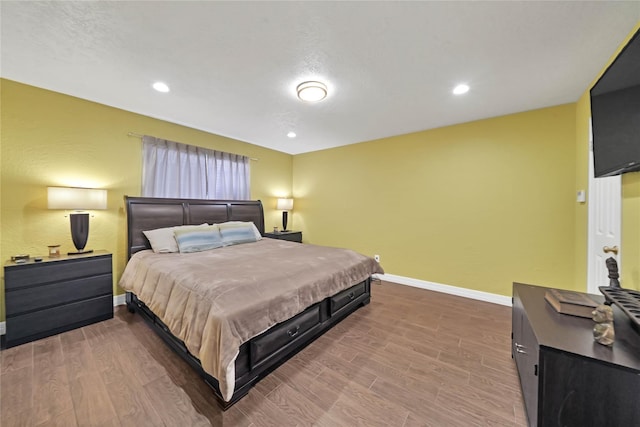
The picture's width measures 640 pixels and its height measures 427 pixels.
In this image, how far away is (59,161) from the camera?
8.59 feet

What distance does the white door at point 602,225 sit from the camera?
5.96ft

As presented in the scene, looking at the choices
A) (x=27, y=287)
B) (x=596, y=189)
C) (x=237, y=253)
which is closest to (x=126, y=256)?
(x=27, y=287)

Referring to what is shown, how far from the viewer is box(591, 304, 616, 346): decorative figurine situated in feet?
3.27

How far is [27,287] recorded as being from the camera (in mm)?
2180

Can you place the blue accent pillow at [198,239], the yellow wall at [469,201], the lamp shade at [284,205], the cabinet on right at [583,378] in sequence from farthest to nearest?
the lamp shade at [284,205] < the blue accent pillow at [198,239] < the yellow wall at [469,201] < the cabinet on right at [583,378]

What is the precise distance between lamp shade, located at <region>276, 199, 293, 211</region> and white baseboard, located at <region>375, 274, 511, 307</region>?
2426 millimetres

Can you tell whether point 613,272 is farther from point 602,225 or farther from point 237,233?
point 237,233

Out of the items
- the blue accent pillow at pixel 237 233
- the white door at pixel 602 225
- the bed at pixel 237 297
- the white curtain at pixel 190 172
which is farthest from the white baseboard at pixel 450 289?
the white curtain at pixel 190 172

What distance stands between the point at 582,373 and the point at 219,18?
9.02 ft

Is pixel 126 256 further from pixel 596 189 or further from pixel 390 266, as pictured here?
pixel 596 189

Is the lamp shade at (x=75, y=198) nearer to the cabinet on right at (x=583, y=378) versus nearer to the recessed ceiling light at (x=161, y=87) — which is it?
the recessed ceiling light at (x=161, y=87)

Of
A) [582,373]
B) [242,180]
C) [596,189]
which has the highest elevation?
[242,180]

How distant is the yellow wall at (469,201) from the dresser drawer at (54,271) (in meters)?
3.65

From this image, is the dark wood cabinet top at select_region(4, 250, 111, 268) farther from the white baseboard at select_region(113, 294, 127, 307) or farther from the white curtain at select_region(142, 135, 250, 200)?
the white curtain at select_region(142, 135, 250, 200)
